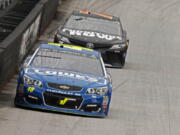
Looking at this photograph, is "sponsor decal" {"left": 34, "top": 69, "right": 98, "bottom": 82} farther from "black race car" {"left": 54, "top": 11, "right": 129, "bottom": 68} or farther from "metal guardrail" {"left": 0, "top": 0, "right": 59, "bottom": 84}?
"black race car" {"left": 54, "top": 11, "right": 129, "bottom": 68}

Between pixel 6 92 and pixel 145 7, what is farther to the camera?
pixel 145 7

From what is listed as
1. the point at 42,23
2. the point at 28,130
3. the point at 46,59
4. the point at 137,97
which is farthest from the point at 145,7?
the point at 28,130

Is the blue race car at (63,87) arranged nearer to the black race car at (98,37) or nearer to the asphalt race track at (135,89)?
the asphalt race track at (135,89)

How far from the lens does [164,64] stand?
21.8 m

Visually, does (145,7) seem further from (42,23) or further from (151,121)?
(151,121)

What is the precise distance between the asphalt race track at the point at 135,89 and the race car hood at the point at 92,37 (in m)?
0.83

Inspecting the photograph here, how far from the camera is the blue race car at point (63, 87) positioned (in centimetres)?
1267

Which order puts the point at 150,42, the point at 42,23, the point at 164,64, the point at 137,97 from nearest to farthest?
the point at 137,97
the point at 164,64
the point at 42,23
the point at 150,42

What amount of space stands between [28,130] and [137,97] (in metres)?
5.42

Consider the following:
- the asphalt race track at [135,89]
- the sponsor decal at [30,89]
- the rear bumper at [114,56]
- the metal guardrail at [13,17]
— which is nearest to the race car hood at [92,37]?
the rear bumper at [114,56]


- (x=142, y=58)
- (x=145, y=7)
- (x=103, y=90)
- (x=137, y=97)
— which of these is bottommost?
(x=145, y=7)

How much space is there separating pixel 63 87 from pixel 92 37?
22.2 ft

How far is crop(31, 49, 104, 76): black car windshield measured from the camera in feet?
44.6

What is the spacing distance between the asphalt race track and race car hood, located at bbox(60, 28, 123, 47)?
0.83 meters
